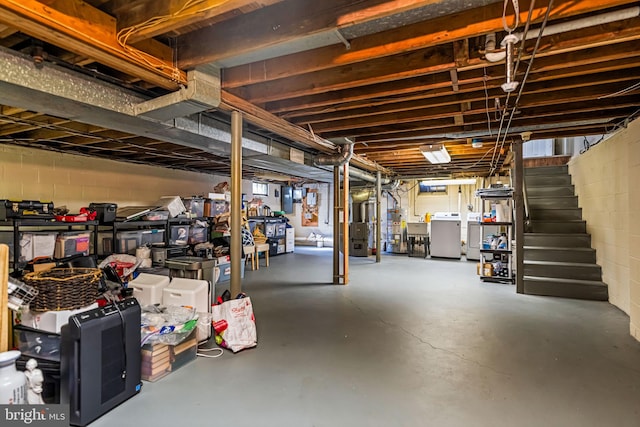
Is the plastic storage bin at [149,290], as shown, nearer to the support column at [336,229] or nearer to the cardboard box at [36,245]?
the cardboard box at [36,245]

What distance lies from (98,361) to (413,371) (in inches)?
82.4

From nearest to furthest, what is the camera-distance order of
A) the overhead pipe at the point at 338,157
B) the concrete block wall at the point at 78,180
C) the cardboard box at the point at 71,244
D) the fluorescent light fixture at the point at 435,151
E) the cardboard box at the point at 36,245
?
the cardboard box at the point at 36,245 < the cardboard box at the point at 71,244 < the concrete block wall at the point at 78,180 < the overhead pipe at the point at 338,157 < the fluorescent light fixture at the point at 435,151

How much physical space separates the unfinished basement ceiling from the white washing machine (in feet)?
13.7

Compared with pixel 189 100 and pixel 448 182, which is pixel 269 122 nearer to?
pixel 189 100

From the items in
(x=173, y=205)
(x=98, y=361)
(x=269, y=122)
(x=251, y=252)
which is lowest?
(x=98, y=361)

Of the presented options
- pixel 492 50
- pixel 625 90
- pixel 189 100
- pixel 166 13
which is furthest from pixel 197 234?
pixel 625 90

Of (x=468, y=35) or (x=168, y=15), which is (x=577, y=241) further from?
(x=168, y=15)

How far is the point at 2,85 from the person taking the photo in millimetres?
2070

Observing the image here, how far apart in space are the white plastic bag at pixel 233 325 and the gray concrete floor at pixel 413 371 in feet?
0.37

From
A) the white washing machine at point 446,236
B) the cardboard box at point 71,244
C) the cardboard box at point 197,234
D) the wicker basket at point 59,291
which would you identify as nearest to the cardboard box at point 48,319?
the wicker basket at point 59,291

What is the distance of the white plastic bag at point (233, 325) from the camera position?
9.36ft

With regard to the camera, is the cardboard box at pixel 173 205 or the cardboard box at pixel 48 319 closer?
the cardboard box at pixel 48 319

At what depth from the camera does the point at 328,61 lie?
8.32 ft

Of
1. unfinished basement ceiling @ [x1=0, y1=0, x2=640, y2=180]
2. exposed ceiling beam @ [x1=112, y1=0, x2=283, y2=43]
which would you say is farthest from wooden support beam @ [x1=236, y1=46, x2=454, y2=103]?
exposed ceiling beam @ [x1=112, y1=0, x2=283, y2=43]
